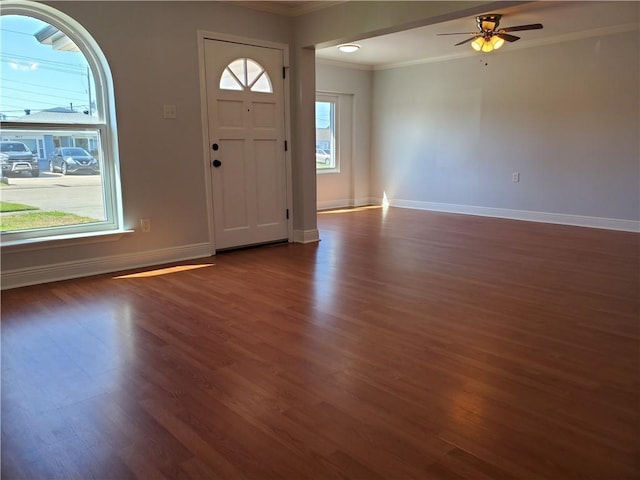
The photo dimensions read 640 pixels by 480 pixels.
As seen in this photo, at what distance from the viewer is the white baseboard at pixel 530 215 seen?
608cm

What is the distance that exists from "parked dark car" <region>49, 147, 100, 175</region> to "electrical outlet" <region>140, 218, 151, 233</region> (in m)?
0.55

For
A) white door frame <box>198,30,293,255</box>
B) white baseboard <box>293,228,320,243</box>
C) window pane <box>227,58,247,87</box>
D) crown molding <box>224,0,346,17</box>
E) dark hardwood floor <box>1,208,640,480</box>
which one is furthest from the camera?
white baseboard <box>293,228,320,243</box>

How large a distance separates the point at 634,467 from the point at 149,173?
Answer: 3.89m

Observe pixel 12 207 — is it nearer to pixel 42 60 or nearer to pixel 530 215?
pixel 42 60

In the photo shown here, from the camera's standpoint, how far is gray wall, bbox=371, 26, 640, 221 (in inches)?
234

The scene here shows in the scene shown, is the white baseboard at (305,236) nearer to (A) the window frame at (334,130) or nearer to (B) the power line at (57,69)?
(B) the power line at (57,69)

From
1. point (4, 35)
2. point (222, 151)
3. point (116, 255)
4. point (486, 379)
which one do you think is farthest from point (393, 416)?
point (4, 35)

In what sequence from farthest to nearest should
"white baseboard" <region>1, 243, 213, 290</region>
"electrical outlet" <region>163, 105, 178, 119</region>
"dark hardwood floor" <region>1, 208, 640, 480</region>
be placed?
"electrical outlet" <region>163, 105, 178, 119</region>
"white baseboard" <region>1, 243, 213, 290</region>
"dark hardwood floor" <region>1, 208, 640, 480</region>

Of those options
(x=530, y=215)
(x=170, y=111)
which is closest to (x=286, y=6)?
(x=170, y=111)

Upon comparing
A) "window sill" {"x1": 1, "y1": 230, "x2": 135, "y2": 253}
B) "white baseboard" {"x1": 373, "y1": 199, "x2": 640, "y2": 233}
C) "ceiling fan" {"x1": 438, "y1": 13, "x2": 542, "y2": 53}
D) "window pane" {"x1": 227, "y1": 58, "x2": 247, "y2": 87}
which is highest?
"ceiling fan" {"x1": 438, "y1": 13, "x2": 542, "y2": 53}

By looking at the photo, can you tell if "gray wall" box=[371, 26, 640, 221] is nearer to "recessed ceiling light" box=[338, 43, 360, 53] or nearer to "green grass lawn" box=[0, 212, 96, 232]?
"recessed ceiling light" box=[338, 43, 360, 53]

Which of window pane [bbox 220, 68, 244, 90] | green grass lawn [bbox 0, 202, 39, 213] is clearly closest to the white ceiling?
window pane [bbox 220, 68, 244, 90]

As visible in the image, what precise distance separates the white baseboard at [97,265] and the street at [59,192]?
1.36 ft

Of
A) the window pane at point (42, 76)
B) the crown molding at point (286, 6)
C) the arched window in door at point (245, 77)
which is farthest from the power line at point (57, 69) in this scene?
the crown molding at point (286, 6)
